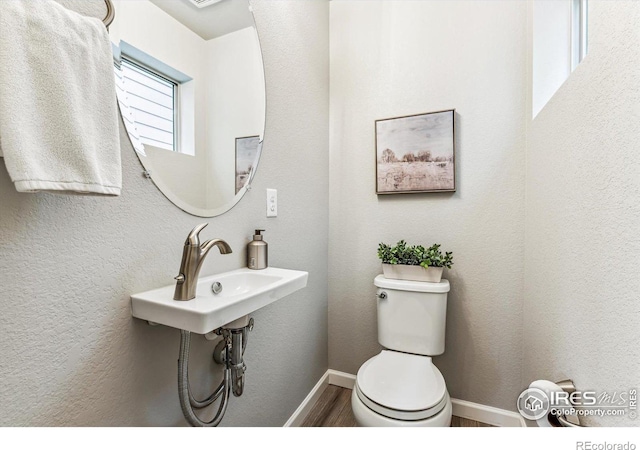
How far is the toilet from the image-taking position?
42.7 inches

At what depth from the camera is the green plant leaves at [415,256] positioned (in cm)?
152

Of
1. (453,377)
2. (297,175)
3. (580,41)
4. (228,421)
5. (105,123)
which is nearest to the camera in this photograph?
(105,123)

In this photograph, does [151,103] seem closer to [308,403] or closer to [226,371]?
[226,371]

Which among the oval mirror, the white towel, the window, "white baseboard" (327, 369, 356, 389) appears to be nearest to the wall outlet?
the oval mirror

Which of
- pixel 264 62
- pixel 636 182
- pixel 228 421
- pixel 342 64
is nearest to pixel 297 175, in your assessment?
pixel 264 62

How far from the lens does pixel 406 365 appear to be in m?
1.36

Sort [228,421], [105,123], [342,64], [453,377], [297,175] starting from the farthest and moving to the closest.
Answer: [342,64] < [453,377] < [297,175] < [228,421] < [105,123]

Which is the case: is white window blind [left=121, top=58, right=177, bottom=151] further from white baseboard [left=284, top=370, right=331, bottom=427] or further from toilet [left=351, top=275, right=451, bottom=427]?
white baseboard [left=284, top=370, right=331, bottom=427]

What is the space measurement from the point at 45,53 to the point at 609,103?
1139mm

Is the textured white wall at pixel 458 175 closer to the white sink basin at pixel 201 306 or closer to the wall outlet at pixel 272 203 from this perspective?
the wall outlet at pixel 272 203

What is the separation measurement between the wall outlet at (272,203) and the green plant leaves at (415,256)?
2.07ft

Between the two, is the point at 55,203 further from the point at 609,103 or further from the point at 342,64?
the point at 342,64

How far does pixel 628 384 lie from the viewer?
578mm

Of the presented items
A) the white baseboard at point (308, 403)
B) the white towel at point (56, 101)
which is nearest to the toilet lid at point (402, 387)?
the white baseboard at point (308, 403)
